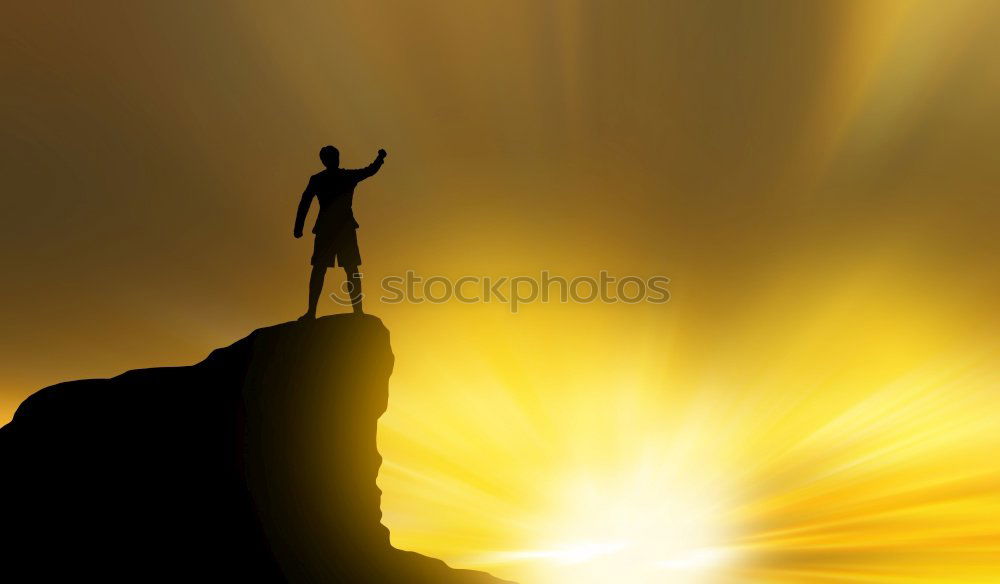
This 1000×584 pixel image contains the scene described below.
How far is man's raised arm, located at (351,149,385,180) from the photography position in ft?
51.4

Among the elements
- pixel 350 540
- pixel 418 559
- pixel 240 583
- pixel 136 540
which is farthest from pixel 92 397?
pixel 418 559

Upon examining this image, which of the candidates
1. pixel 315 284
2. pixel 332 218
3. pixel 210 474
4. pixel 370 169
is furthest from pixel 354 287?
pixel 210 474

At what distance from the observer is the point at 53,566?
41.3 ft

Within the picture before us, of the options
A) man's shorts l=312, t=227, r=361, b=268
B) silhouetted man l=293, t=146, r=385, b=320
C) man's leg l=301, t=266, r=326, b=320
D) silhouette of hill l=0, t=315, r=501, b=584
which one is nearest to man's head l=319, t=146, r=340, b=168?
silhouetted man l=293, t=146, r=385, b=320

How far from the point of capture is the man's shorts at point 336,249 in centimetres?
1571

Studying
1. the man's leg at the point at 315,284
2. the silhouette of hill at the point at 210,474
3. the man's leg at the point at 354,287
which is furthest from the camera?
the man's leg at the point at 354,287

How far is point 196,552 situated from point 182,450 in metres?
1.95

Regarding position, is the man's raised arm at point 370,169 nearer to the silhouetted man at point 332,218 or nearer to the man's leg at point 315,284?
the silhouetted man at point 332,218

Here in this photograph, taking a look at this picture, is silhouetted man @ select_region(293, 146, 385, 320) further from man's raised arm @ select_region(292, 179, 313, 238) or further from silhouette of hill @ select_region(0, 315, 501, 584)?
silhouette of hill @ select_region(0, 315, 501, 584)

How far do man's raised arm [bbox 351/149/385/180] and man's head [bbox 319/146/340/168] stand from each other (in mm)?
491

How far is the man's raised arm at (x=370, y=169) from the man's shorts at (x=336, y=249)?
126cm

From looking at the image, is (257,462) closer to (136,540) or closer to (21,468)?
(136,540)

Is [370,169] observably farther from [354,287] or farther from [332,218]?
[354,287]

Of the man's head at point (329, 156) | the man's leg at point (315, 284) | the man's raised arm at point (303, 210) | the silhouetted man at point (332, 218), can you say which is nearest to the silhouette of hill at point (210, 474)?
the man's leg at point (315, 284)
